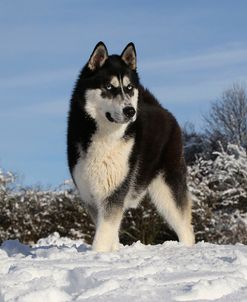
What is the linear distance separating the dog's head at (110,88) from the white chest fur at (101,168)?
0.27m

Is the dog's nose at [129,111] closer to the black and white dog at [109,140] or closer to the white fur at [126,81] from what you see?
the black and white dog at [109,140]

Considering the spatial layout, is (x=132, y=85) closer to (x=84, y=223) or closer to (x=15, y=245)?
(x=15, y=245)

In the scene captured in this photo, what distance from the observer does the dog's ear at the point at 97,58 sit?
6906 mm

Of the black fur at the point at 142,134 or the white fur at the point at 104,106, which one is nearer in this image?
the white fur at the point at 104,106

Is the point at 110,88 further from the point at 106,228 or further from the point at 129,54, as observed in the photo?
the point at 106,228

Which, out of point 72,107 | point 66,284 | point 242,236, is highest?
point 72,107

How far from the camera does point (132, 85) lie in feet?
22.7

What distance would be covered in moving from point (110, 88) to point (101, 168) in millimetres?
806

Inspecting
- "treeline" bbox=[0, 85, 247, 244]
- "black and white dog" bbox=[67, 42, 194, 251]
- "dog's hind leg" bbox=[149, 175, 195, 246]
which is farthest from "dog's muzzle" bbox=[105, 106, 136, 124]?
"treeline" bbox=[0, 85, 247, 244]

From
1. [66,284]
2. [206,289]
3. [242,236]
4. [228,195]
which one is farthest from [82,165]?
[228,195]

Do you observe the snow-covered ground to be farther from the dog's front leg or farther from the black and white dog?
the black and white dog

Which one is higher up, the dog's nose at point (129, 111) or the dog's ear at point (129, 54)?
the dog's ear at point (129, 54)

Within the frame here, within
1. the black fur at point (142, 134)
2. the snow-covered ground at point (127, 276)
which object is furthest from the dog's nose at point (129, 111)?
the snow-covered ground at point (127, 276)

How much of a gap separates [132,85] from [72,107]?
0.69 meters
